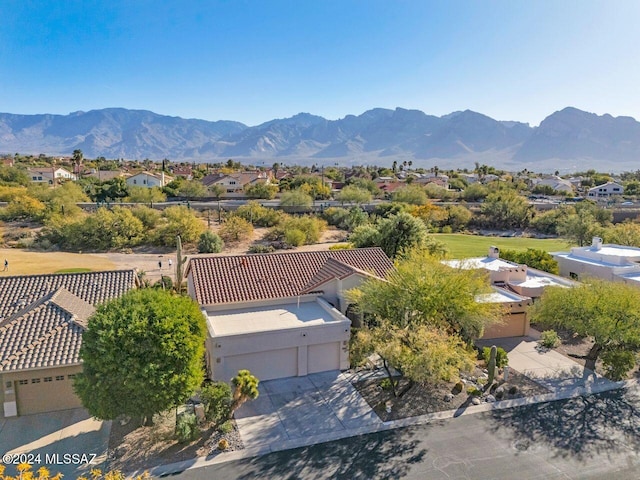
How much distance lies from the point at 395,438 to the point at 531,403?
23.3 ft

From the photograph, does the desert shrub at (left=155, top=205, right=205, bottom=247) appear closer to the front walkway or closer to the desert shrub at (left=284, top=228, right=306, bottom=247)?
the desert shrub at (left=284, top=228, right=306, bottom=247)

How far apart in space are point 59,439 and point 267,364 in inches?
351

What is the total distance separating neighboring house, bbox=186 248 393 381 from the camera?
2186cm

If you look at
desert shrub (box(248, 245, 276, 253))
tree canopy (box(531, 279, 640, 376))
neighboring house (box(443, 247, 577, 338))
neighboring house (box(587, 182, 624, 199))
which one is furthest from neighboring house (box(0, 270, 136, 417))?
neighboring house (box(587, 182, 624, 199))

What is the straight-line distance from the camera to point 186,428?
1688 cm

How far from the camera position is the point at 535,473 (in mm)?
15953

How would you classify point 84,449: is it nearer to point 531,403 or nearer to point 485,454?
point 485,454

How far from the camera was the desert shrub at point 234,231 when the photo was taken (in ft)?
219

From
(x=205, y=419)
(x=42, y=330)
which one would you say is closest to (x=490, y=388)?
(x=205, y=419)

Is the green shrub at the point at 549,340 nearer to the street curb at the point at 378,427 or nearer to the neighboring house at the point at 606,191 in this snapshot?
the street curb at the point at 378,427

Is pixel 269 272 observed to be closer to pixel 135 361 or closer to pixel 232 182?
pixel 135 361

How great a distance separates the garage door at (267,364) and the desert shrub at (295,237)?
42073mm

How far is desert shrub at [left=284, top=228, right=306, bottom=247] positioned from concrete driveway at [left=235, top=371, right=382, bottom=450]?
1673 inches

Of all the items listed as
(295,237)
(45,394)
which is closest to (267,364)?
(45,394)
